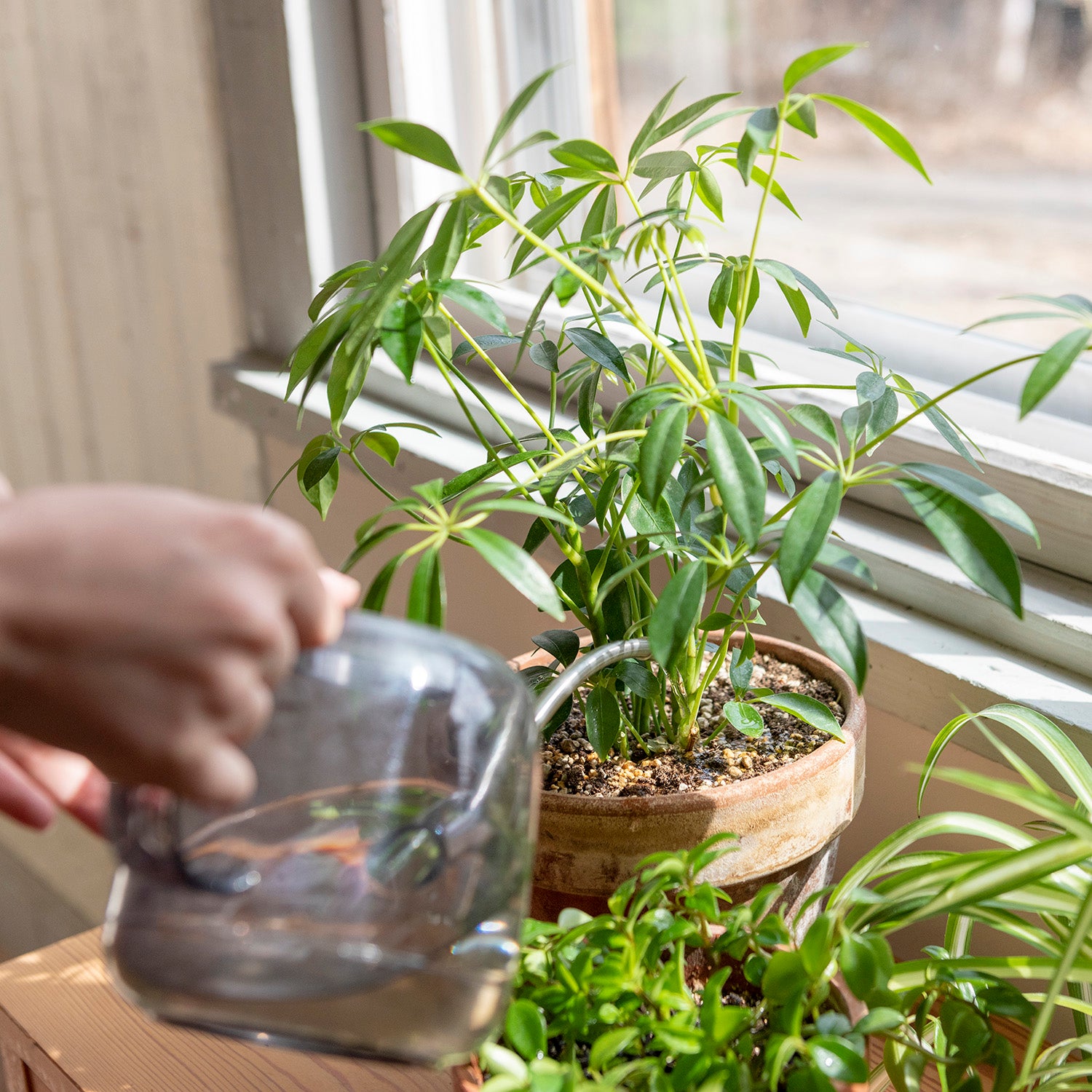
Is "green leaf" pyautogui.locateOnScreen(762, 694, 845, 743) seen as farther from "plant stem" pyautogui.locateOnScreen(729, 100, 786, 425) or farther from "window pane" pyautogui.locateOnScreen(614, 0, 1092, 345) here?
"window pane" pyautogui.locateOnScreen(614, 0, 1092, 345)

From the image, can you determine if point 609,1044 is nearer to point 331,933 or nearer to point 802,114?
point 331,933

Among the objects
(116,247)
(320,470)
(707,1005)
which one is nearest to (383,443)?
(320,470)

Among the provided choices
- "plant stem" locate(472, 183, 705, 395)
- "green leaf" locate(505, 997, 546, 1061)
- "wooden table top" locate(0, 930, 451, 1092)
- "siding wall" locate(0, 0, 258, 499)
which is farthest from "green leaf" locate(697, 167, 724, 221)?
"siding wall" locate(0, 0, 258, 499)

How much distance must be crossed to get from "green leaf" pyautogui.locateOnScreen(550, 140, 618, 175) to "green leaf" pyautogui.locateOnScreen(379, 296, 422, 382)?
108 mm

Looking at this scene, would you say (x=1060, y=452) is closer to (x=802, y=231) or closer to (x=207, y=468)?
(x=802, y=231)

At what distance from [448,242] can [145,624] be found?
290 mm

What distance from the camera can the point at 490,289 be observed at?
4.53 feet

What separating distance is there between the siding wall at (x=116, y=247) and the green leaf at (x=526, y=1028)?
1198 millimetres

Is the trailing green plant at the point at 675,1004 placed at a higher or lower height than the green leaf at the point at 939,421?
lower

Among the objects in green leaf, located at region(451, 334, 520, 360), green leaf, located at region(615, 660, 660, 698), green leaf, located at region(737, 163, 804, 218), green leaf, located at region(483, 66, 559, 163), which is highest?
green leaf, located at region(483, 66, 559, 163)

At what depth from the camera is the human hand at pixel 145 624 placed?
1.08 ft

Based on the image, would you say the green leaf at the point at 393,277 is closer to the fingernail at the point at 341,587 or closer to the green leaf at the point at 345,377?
the green leaf at the point at 345,377

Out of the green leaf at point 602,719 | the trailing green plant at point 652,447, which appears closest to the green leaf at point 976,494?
the trailing green plant at point 652,447

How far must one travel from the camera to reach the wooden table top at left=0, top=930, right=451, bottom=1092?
0.72 m
